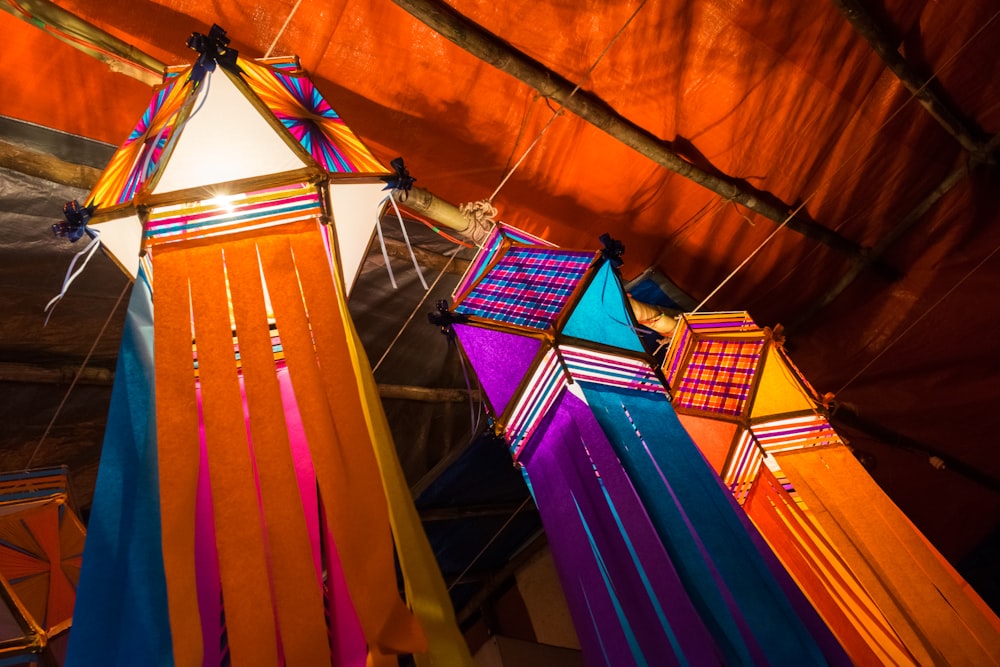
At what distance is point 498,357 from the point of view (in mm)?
2201

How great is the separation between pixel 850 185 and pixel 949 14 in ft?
3.01


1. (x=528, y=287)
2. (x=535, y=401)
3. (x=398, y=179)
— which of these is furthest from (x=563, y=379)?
(x=398, y=179)

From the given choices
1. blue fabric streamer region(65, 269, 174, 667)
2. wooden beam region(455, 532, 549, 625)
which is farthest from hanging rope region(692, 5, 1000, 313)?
wooden beam region(455, 532, 549, 625)

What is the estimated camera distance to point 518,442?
212 centimetres

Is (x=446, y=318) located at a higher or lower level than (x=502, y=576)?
lower

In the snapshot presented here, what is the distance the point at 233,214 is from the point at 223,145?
19 centimetres

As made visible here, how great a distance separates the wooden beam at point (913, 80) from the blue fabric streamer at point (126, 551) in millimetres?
3155

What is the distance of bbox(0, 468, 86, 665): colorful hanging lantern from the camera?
2.10 m

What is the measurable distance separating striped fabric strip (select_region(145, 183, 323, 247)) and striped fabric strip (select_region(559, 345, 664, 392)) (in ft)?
2.99

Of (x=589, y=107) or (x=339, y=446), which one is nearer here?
(x=339, y=446)

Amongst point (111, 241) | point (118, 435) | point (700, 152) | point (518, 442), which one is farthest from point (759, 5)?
point (118, 435)

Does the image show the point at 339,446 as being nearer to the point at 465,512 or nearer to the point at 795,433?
the point at 795,433

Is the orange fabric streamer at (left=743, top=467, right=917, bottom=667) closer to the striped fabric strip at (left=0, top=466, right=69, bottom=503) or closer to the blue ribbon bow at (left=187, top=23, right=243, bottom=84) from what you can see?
the blue ribbon bow at (left=187, top=23, right=243, bottom=84)

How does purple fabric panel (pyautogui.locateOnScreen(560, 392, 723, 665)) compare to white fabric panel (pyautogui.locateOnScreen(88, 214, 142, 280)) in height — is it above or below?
below
